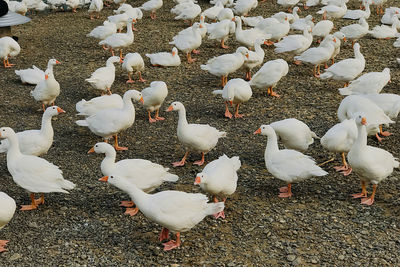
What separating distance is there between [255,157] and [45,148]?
3115 millimetres

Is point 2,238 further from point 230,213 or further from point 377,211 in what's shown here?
point 377,211

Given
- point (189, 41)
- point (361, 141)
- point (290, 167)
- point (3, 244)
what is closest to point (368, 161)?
point (361, 141)

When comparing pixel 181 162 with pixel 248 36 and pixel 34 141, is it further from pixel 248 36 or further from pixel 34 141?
pixel 248 36

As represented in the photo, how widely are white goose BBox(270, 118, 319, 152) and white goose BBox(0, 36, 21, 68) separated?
7345mm

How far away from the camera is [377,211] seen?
251 inches

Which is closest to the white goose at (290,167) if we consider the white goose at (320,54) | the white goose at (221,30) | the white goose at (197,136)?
the white goose at (197,136)

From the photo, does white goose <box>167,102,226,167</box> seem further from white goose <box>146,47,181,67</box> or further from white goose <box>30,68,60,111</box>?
white goose <box>146,47,181,67</box>

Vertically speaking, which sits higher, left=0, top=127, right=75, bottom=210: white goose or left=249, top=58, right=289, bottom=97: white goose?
left=0, top=127, right=75, bottom=210: white goose

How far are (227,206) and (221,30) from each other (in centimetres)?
732

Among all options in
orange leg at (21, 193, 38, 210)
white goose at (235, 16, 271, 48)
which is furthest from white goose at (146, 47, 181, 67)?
orange leg at (21, 193, 38, 210)

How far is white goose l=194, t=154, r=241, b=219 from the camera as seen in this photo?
6094mm

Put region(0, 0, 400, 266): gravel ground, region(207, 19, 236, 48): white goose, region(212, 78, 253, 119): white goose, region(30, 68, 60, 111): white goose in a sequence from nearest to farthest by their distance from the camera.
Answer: region(0, 0, 400, 266): gravel ground < region(212, 78, 253, 119): white goose < region(30, 68, 60, 111): white goose < region(207, 19, 236, 48): white goose

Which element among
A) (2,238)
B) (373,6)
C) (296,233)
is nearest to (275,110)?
(296,233)

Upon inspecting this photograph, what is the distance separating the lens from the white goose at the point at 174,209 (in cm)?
542
